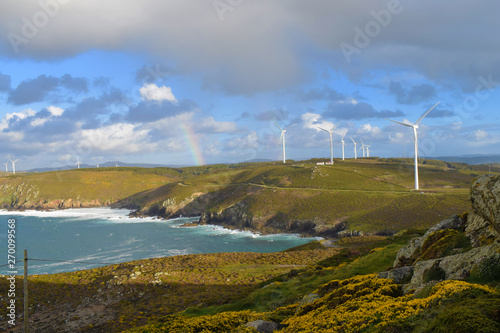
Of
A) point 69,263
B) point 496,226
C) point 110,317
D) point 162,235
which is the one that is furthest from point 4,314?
point 162,235

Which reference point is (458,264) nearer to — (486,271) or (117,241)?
(486,271)

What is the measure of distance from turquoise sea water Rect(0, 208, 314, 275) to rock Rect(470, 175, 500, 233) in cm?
7341

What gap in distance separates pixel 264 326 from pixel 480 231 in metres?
15.1


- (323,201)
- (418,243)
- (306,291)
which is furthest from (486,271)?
(323,201)

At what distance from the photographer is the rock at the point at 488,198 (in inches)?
637

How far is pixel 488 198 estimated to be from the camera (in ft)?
56.6

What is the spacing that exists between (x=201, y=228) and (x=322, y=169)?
8689 centimetres

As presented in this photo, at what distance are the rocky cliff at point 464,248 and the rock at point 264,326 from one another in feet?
25.7

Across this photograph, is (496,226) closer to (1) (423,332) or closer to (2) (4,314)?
(1) (423,332)

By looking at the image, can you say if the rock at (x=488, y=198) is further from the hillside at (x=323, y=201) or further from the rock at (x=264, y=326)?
the hillside at (x=323, y=201)

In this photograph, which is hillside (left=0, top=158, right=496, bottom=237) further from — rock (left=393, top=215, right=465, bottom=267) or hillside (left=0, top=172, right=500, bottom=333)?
rock (left=393, top=215, right=465, bottom=267)

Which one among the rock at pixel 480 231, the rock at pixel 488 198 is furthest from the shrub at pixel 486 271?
A: the rock at pixel 480 231

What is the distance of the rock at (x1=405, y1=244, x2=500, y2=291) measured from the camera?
49.3 feet

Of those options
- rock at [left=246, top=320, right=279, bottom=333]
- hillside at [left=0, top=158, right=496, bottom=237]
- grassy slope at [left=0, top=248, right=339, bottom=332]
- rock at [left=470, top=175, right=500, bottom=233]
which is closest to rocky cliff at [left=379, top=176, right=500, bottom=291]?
rock at [left=470, top=175, right=500, bottom=233]
